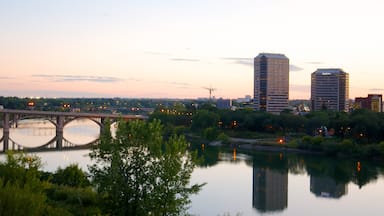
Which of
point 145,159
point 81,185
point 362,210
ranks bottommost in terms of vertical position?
point 362,210

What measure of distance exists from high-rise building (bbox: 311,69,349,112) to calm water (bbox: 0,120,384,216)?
147 ft

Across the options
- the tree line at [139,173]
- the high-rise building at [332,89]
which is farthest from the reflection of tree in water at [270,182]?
the high-rise building at [332,89]

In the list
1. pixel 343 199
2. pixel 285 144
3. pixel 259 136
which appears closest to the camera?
pixel 343 199

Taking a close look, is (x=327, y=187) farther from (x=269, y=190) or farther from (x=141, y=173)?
(x=141, y=173)

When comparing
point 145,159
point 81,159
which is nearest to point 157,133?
point 145,159

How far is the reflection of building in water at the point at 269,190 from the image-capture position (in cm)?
1582

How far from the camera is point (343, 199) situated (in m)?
16.9

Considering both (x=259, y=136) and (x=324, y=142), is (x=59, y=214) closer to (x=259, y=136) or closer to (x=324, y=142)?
(x=324, y=142)

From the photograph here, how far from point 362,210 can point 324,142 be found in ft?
43.4

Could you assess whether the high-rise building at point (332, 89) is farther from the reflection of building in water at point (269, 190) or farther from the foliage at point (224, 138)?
the reflection of building in water at point (269, 190)

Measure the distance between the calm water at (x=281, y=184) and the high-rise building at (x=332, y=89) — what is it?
147 ft

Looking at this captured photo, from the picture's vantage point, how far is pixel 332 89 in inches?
2808

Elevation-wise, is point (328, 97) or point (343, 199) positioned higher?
point (328, 97)

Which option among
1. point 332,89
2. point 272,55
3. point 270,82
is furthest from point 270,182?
point 272,55
